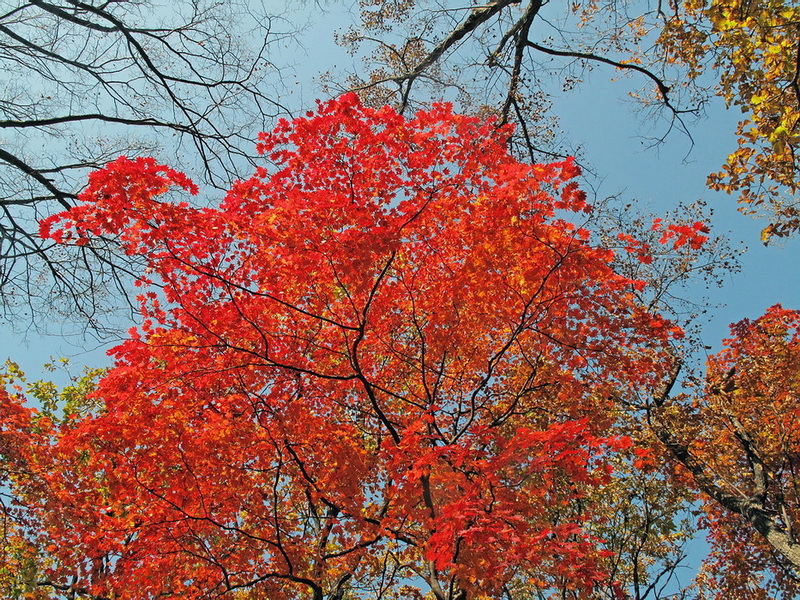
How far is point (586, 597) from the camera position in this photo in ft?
25.0

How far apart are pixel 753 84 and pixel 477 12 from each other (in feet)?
21.4

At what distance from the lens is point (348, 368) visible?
344 inches

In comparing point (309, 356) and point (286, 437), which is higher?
point (309, 356)

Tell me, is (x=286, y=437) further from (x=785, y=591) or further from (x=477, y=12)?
(x=785, y=591)

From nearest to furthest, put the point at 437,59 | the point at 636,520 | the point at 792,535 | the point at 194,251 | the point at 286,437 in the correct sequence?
the point at 194,251, the point at 286,437, the point at 792,535, the point at 437,59, the point at 636,520

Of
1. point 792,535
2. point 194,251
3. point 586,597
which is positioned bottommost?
point 586,597

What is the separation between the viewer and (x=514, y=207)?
255 inches

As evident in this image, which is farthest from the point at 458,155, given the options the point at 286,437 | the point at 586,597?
the point at 586,597

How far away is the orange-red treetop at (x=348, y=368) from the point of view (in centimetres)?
596

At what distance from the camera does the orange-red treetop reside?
5.96 metres

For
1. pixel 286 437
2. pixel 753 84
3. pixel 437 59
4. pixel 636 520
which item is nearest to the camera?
pixel 753 84

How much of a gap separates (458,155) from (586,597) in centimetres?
654

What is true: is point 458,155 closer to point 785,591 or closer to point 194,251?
point 194,251

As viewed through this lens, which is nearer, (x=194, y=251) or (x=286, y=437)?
(x=194, y=251)
